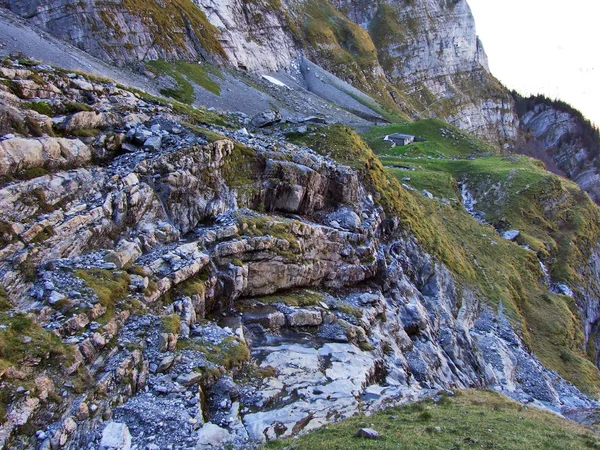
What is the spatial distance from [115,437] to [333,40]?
138m

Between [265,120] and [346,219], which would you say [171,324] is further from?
[265,120]

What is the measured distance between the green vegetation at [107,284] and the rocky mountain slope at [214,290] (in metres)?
0.08

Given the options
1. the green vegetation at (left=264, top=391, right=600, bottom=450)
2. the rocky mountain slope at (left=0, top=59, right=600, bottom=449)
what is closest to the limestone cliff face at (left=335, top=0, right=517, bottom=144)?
the rocky mountain slope at (left=0, top=59, right=600, bottom=449)

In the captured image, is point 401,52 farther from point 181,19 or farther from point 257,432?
point 257,432

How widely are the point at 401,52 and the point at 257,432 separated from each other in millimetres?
164334

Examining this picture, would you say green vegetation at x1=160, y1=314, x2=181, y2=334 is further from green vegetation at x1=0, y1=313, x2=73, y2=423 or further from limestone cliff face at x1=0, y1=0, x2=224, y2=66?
limestone cliff face at x1=0, y1=0, x2=224, y2=66

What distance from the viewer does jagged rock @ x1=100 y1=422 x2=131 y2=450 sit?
1309 cm

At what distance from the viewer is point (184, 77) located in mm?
76562

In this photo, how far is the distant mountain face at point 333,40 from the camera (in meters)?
74.9

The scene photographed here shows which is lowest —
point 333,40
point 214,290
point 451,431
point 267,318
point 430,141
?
point 267,318

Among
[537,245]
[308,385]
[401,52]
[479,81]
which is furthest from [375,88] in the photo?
[308,385]

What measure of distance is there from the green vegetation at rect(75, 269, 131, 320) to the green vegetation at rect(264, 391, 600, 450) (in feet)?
25.1

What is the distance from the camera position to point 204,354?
17.8 meters

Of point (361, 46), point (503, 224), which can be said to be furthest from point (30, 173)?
point (361, 46)
